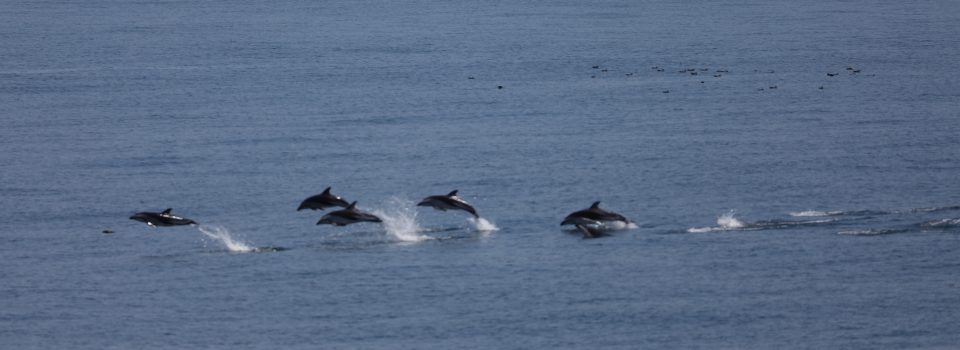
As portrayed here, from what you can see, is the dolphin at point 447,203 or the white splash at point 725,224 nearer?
the dolphin at point 447,203

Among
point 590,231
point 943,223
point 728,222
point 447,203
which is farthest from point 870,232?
point 447,203

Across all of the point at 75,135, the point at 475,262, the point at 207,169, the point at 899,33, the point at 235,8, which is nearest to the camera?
the point at 475,262

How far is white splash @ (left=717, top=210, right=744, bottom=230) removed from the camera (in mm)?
68625

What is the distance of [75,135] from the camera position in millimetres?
94562

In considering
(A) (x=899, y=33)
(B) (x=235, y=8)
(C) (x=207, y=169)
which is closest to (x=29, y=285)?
(C) (x=207, y=169)

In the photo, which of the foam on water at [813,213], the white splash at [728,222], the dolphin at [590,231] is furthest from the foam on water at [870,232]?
the dolphin at [590,231]

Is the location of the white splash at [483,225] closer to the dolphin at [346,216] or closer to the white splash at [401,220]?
the white splash at [401,220]

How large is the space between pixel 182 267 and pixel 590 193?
19.9m

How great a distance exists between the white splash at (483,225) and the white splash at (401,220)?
2.22 m

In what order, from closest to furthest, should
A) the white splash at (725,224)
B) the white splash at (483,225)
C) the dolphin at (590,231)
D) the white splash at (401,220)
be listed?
1. the dolphin at (590,231)
2. the white splash at (401,220)
3. the white splash at (725,224)
4. the white splash at (483,225)

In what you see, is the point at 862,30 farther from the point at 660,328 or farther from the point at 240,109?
the point at 660,328

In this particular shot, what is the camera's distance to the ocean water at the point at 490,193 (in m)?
56.9

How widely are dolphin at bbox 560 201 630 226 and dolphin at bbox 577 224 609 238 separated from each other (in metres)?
0.17

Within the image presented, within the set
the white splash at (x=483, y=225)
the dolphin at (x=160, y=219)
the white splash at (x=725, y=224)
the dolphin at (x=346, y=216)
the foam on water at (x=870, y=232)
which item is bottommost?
the foam on water at (x=870, y=232)
